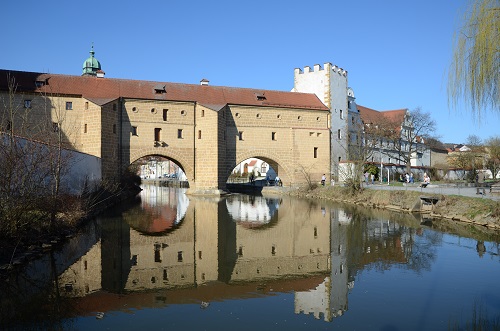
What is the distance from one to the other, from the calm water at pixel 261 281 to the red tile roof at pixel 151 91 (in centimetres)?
1776

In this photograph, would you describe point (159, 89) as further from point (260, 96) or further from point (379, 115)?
point (379, 115)

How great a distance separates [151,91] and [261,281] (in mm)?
26407

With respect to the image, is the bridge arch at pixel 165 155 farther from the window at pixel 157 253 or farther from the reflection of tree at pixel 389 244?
the window at pixel 157 253

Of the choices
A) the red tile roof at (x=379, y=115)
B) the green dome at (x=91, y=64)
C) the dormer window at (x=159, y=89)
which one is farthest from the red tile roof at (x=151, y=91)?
the green dome at (x=91, y=64)

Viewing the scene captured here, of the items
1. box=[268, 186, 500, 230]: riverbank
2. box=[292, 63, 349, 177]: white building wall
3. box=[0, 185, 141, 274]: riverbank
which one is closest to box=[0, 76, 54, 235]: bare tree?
box=[0, 185, 141, 274]: riverbank

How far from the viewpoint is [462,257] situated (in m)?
11.3

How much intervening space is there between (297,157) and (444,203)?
18.6 metres

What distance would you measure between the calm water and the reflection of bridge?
51.0 feet

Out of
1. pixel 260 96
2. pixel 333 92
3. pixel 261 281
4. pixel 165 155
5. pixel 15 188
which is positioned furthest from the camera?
pixel 333 92

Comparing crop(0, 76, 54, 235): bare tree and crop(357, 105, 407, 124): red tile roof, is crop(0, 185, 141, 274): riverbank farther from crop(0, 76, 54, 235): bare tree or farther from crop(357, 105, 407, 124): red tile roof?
crop(357, 105, 407, 124): red tile roof

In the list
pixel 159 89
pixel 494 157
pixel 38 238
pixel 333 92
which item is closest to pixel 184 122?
pixel 159 89

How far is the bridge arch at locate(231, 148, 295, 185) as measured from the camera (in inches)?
1388

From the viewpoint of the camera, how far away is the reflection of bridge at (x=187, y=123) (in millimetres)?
29625

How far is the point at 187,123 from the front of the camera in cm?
3338
